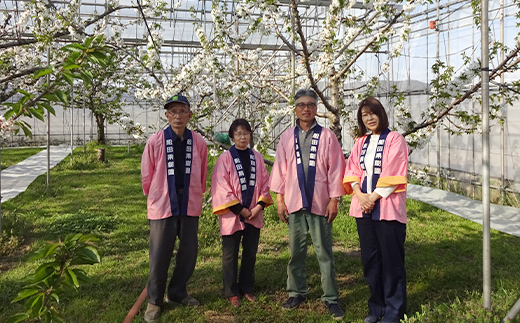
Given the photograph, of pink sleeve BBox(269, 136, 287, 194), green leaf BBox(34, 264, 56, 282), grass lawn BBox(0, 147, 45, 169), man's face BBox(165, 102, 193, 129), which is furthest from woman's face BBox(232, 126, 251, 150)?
grass lawn BBox(0, 147, 45, 169)

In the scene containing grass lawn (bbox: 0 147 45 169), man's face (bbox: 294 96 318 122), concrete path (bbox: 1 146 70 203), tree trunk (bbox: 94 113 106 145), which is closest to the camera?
man's face (bbox: 294 96 318 122)

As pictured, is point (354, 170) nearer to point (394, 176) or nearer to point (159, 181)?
point (394, 176)

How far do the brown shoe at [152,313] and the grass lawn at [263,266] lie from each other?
6 cm

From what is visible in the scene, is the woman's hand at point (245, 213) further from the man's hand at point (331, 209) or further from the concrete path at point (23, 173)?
the concrete path at point (23, 173)

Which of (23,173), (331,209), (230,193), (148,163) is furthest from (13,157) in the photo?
(331,209)

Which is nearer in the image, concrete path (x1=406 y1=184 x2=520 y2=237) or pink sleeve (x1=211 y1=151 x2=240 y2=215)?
pink sleeve (x1=211 y1=151 x2=240 y2=215)

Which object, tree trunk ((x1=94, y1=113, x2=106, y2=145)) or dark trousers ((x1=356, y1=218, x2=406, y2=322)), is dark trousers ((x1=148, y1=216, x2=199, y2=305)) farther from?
tree trunk ((x1=94, y1=113, x2=106, y2=145))

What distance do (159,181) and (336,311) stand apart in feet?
5.23

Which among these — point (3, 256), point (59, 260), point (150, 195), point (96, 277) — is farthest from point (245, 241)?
point (3, 256)

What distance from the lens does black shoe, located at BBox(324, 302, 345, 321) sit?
302 centimetres

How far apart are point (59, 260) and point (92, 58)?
2.62ft

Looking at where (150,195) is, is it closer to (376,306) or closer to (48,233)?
(376,306)

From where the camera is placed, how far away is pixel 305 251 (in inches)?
124

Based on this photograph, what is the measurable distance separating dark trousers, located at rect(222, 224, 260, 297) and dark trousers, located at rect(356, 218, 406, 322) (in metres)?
A: 0.88
